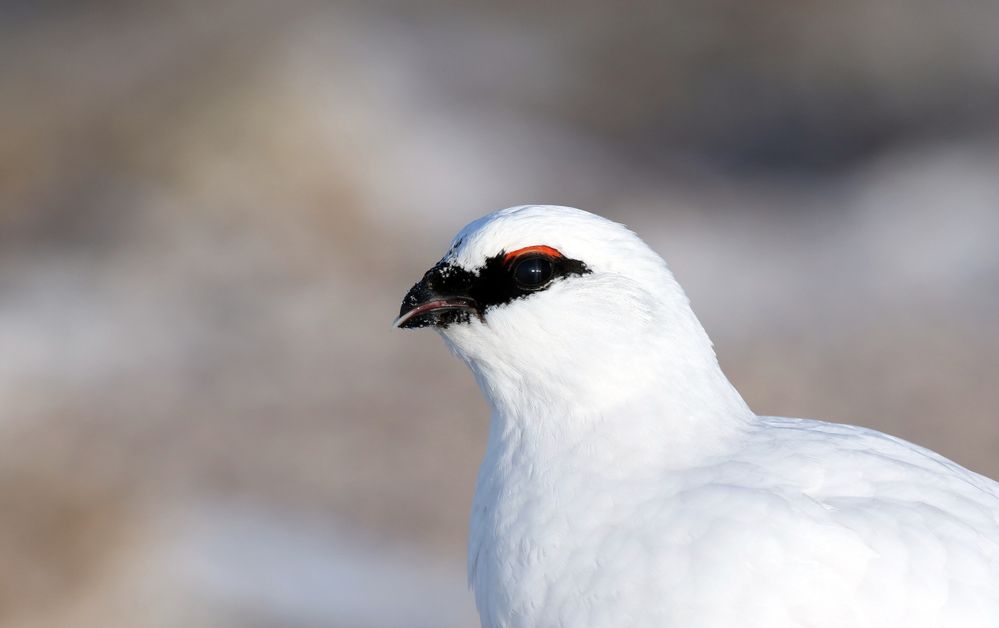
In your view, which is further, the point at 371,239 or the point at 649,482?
the point at 371,239

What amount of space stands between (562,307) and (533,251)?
7.4 inches

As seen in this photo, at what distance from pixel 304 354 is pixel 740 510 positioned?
26.5ft

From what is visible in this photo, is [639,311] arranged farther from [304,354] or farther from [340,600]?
[304,354]

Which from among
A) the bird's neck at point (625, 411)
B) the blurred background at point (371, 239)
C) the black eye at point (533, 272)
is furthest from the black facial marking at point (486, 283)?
the blurred background at point (371, 239)

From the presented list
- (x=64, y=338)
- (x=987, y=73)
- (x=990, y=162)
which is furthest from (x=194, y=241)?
(x=987, y=73)

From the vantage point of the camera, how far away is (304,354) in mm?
10938

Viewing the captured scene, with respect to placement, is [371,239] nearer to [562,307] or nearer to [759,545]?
[562,307]

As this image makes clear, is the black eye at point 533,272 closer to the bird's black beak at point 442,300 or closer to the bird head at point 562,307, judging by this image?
the bird head at point 562,307

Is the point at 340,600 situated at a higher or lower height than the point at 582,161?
lower

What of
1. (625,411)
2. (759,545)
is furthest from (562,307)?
(759,545)

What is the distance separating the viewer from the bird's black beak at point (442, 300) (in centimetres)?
357

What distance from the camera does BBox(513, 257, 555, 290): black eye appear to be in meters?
3.44

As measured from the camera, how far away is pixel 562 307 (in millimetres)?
3469

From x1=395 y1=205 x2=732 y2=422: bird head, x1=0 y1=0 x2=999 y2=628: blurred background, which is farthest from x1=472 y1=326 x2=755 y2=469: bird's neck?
x1=0 y1=0 x2=999 y2=628: blurred background
